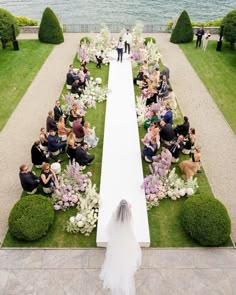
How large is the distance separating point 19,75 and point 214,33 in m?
17.9

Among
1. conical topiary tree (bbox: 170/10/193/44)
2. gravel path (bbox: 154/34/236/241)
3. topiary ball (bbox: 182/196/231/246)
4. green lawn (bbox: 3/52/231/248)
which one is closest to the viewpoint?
topiary ball (bbox: 182/196/231/246)

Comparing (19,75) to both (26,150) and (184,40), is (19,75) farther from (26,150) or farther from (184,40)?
(184,40)

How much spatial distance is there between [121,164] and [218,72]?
500 inches

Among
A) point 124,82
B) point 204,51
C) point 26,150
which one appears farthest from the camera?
point 204,51

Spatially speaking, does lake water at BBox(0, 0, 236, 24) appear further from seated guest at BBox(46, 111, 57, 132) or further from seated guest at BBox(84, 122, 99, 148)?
seated guest at BBox(84, 122, 99, 148)

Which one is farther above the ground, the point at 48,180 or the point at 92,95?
the point at 48,180

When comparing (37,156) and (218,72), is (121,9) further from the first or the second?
(37,156)

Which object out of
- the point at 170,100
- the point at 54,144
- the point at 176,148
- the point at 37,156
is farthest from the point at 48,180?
the point at 170,100

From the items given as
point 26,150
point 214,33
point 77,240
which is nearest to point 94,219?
point 77,240

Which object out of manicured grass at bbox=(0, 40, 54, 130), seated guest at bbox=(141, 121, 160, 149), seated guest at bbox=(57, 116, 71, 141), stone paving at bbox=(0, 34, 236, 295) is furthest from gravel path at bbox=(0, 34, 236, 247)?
seated guest at bbox=(141, 121, 160, 149)

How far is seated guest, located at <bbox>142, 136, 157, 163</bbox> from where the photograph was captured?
13750mm

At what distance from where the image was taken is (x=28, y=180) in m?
11.6

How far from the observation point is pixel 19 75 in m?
22.2

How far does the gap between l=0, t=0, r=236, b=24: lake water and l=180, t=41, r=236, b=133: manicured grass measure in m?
21.3
